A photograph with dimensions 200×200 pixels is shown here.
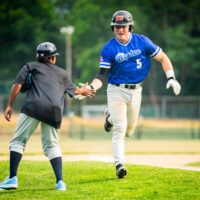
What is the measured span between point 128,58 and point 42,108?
66.7 inches

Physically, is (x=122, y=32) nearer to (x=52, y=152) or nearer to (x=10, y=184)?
(x=52, y=152)

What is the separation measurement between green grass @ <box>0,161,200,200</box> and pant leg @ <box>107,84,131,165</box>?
1.47ft

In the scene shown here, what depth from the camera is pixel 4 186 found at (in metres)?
8.43

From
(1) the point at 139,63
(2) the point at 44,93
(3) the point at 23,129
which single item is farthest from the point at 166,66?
(3) the point at 23,129

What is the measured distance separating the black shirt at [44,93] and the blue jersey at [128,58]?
3.78 ft

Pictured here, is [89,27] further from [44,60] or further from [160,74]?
[44,60]

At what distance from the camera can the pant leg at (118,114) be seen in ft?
31.2

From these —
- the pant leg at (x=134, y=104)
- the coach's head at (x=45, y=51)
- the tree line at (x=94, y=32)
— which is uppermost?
the coach's head at (x=45, y=51)

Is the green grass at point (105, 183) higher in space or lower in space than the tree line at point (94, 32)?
higher

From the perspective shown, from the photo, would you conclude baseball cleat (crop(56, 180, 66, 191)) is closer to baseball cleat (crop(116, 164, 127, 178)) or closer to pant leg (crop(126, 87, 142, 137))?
baseball cleat (crop(116, 164, 127, 178))

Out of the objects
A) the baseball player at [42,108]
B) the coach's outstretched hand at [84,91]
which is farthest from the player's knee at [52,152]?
the coach's outstretched hand at [84,91]

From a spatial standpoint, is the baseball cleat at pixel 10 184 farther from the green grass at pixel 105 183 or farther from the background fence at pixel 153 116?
the background fence at pixel 153 116

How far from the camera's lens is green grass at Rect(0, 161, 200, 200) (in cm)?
809

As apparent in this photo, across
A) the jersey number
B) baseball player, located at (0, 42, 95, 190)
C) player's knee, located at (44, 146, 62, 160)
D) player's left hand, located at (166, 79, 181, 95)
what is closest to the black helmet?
baseball player, located at (0, 42, 95, 190)
